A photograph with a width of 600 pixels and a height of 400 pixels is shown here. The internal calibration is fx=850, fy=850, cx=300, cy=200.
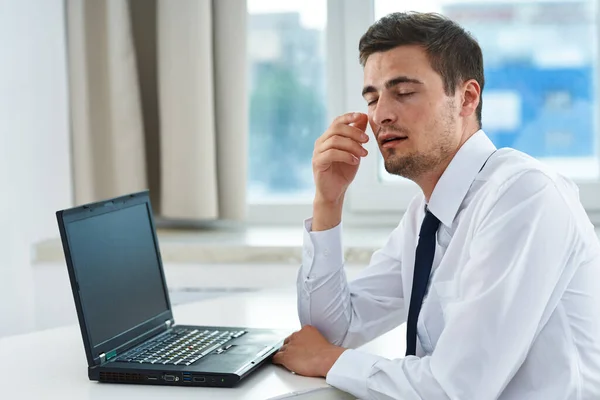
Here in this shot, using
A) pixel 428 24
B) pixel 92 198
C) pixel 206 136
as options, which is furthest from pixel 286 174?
pixel 428 24

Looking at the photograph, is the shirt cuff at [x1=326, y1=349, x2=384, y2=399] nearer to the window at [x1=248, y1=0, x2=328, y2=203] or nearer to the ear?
the ear

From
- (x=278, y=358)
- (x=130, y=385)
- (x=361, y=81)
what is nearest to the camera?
(x=130, y=385)

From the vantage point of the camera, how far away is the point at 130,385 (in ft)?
4.21

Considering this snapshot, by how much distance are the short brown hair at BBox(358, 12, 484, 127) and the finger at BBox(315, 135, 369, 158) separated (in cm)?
16

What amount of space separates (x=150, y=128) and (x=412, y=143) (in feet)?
4.91

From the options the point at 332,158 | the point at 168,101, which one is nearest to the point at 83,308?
the point at 332,158

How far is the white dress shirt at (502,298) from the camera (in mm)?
1178

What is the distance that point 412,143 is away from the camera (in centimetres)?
143

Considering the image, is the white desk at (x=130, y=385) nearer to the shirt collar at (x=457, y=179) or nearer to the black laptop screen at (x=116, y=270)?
the black laptop screen at (x=116, y=270)

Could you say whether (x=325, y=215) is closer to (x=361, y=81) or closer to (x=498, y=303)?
(x=498, y=303)

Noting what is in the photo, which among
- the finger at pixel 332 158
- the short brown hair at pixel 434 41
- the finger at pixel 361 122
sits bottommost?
the finger at pixel 332 158

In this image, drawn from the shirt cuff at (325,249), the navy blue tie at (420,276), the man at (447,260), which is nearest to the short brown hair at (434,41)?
the man at (447,260)

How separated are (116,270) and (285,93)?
4.87 ft

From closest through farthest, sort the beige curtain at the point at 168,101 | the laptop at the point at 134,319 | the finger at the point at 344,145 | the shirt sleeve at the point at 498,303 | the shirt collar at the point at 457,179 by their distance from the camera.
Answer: the shirt sleeve at the point at 498,303, the laptop at the point at 134,319, the shirt collar at the point at 457,179, the finger at the point at 344,145, the beige curtain at the point at 168,101
